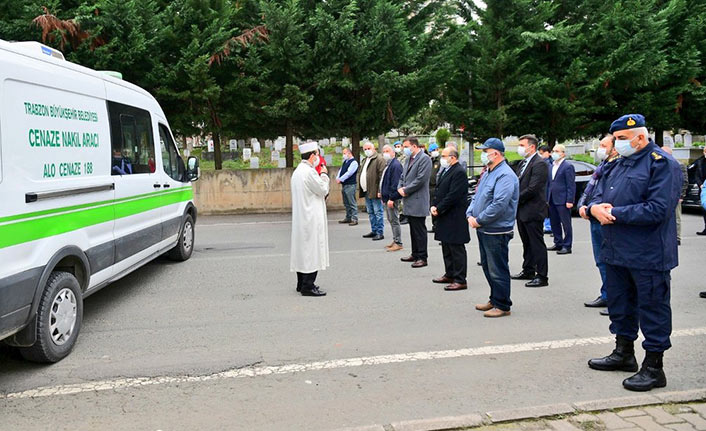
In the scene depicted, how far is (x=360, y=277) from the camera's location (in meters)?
8.12

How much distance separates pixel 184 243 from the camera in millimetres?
9328

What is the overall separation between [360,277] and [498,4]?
1278 cm

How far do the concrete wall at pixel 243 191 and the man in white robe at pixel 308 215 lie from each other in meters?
9.70

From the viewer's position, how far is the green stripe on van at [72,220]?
4.34 metres

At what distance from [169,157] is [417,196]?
11.7ft

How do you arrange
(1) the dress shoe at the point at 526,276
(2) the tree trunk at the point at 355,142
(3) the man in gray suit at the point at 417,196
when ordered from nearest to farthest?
(1) the dress shoe at the point at 526,276 < (3) the man in gray suit at the point at 417,196 < (2) the tree trunk at the point at 355,142

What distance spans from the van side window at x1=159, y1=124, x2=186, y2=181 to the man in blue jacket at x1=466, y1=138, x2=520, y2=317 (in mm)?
4384

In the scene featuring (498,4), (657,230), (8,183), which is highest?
(498,4)

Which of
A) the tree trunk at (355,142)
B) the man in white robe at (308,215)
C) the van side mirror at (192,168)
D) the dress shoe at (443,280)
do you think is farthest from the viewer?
the tree trunk at (355,142)

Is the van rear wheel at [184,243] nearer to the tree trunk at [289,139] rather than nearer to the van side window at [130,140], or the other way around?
the van side window at [130,140]

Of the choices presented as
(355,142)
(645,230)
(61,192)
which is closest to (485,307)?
(645,230)

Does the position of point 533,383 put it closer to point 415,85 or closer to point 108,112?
point 108,112

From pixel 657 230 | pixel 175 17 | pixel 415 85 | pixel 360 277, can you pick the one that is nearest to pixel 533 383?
pixel 657 230

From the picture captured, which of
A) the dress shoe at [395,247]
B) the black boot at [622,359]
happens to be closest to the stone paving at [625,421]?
the black boot at [622,359]
